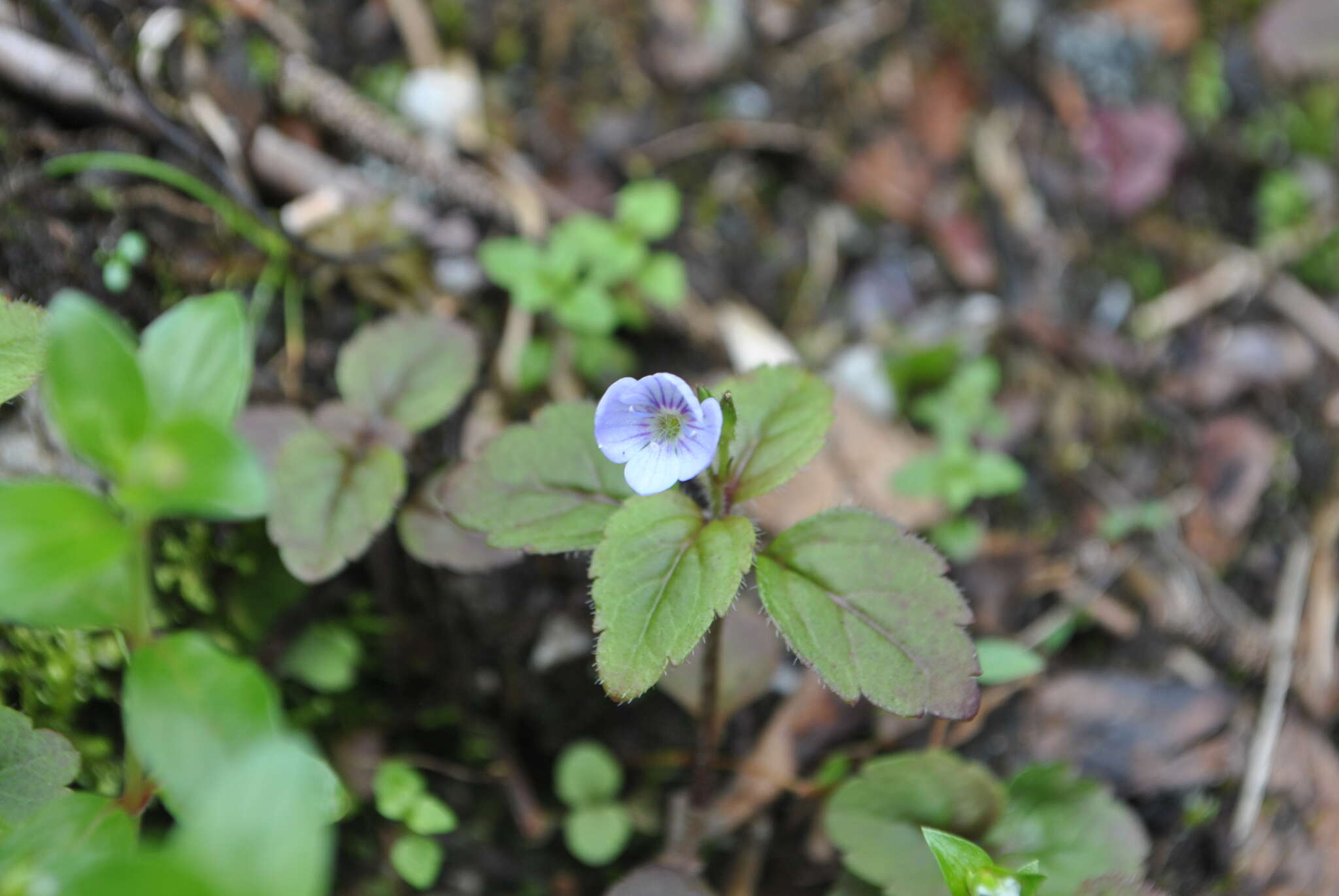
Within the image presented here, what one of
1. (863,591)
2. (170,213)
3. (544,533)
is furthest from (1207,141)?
(170,213)

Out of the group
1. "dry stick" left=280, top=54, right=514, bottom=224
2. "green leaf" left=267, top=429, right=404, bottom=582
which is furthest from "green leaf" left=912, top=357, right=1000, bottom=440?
"green leaf" left=267, top=429, right=404, bottom=582

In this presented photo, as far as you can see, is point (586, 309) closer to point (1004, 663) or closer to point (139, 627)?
point (1004, 663)

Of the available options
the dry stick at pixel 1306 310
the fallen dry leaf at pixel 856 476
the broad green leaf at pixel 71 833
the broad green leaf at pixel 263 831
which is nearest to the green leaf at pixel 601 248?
the fallen dry leaf at pixel 856 476

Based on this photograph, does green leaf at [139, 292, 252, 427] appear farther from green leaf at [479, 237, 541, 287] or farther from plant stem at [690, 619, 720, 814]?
green leaf at [479, 237, 541, 287]

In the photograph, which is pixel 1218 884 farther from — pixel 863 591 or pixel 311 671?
pixel 311 671

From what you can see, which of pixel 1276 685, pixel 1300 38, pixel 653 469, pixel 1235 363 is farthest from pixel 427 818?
pixel 1300 38

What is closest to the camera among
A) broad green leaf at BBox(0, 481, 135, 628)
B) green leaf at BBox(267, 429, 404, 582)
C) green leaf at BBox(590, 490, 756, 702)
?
broad green leaf at BBox(0, 481, 135, 628)
